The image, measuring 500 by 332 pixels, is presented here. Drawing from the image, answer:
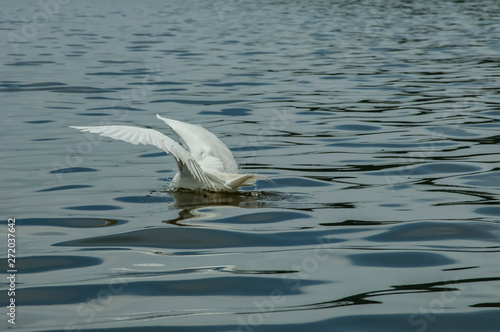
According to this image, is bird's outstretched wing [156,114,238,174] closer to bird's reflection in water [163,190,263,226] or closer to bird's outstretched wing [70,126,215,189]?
bird's reflection in water [163,190,263,226]

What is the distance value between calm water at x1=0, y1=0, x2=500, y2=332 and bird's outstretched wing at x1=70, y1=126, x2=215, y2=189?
0.33m

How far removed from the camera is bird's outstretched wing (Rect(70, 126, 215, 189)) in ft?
20.6

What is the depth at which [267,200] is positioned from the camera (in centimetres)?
680

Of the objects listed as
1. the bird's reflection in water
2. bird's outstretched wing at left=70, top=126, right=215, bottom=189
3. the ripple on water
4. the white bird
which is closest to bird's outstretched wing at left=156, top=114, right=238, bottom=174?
the white bird

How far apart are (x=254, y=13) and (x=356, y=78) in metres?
20.6

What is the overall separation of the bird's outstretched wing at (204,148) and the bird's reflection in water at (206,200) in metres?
0.37

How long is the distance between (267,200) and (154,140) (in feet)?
3.66

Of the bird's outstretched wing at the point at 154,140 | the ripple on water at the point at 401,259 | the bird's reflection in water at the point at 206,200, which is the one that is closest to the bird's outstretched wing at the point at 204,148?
the bird's reflection in water at the point at 206,200

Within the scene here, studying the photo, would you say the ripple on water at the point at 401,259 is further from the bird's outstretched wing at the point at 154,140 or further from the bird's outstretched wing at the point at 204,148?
the bird's outstretched wing at the point at 204,148

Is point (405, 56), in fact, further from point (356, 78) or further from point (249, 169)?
point (249, 169)

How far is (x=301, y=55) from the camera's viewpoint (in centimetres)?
1905

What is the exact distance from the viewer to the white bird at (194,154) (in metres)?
6.34

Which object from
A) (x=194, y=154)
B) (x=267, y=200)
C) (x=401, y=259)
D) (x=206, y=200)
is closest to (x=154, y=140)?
(x=206, y=200)

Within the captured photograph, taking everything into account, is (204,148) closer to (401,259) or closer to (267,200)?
(267,200)
